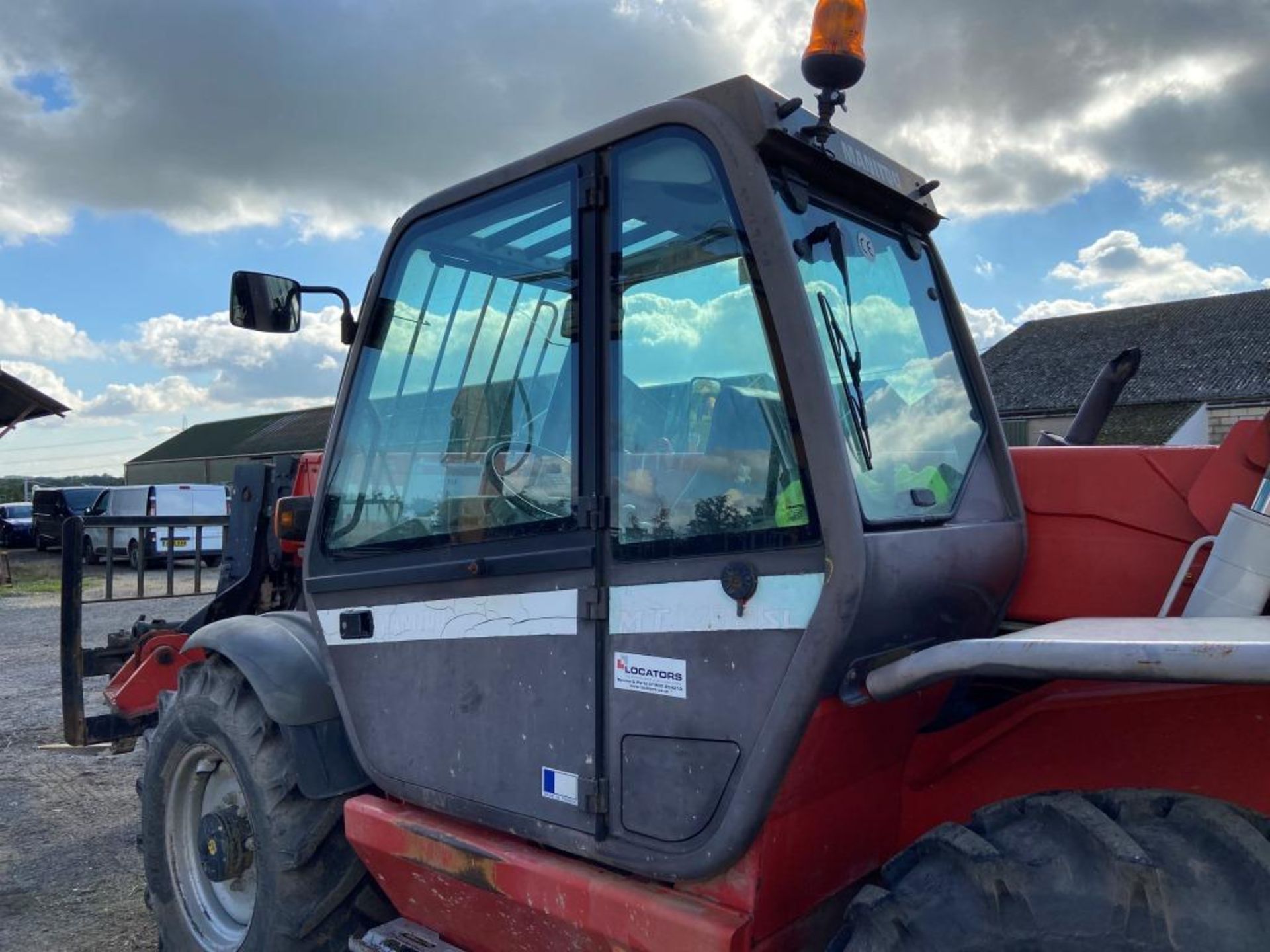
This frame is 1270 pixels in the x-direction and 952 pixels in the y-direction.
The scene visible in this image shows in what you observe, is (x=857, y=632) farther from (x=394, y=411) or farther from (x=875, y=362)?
(x=394, y=411)

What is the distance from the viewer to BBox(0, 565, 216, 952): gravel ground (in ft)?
13.3

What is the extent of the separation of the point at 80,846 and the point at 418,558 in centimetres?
356

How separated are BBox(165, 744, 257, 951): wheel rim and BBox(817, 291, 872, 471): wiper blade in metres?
2.23

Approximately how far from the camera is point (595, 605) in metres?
2.17

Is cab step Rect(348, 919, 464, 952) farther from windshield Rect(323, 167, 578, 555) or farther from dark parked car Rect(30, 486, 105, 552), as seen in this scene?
dark parked car Rect(30, 486, 105, 552)

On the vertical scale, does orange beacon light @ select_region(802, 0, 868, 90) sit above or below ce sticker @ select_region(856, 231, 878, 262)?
above

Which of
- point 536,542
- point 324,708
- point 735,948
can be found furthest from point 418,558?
point 735,948

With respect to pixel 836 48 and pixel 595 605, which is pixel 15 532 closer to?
pixel 595 605

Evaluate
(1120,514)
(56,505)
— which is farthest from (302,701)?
(56,505)

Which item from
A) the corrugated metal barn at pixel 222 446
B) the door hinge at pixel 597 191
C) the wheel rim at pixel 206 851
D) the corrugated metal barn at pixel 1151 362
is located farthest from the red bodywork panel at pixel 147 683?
the corrugated metal barn at pixel 222 446

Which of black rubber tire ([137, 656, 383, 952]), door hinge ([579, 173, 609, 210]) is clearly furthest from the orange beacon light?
black rubber tire ([137, 656, 383, 952])

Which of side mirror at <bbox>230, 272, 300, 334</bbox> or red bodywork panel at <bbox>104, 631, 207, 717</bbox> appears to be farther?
red bodywork panel at <bbox>104, 631, 207, 717</bbox>

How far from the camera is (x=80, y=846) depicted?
492 centimetres

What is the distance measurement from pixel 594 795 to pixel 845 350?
→ 1.10m
